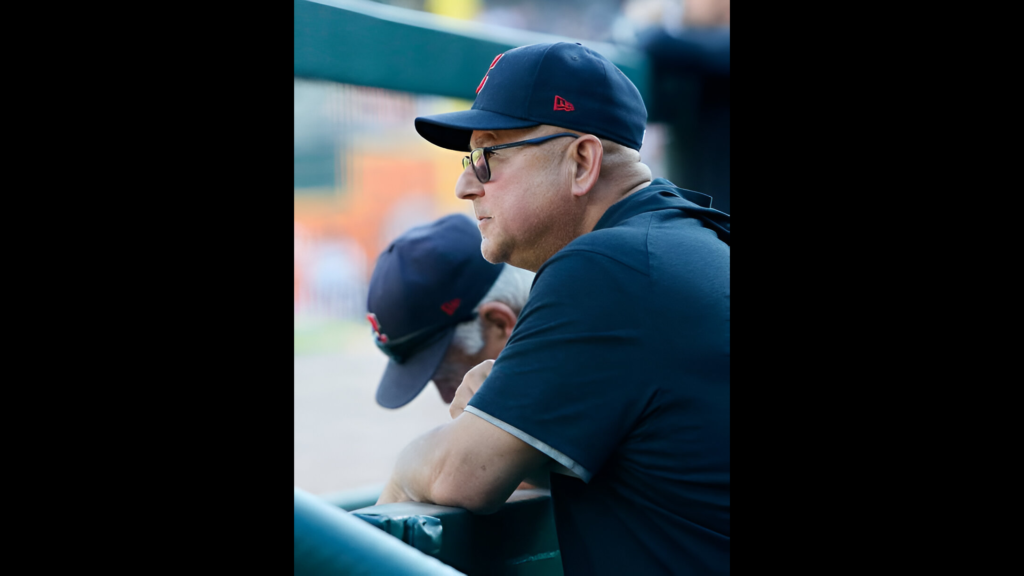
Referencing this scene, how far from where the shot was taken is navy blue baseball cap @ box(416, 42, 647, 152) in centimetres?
135

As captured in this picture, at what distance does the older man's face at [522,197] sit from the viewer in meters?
1.38

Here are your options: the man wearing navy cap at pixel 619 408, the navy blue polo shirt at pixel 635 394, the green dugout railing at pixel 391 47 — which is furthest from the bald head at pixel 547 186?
the green dugout railing at pixel 391 47

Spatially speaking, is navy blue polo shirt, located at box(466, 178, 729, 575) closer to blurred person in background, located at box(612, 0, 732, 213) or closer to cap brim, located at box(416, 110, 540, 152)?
cap brim, located at box(416, 110, 540, 152)

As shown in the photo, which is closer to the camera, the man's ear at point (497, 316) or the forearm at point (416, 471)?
the forearm at point (416, 471)

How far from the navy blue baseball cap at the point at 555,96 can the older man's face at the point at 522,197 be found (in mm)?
33

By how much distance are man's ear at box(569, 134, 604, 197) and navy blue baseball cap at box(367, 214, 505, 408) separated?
2.40 feet

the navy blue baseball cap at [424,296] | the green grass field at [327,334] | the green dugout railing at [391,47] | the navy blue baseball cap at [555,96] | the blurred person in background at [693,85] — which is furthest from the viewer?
the green grass field at [327,334]

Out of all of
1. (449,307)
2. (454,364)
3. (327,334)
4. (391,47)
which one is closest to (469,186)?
(449,307)

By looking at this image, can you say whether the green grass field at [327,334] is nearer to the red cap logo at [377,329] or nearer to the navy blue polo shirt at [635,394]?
the red cap logo at [377,329]

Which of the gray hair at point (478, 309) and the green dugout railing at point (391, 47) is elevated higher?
the green dugout railing at point (391, 47)

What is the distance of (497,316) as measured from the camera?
2086 millimetres
